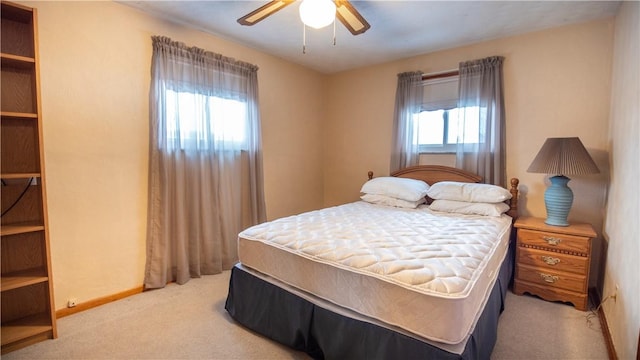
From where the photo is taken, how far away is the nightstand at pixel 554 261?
226cm

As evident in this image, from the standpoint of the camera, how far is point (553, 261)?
2363 mm

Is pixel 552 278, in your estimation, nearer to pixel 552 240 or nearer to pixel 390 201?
pixel 552 240

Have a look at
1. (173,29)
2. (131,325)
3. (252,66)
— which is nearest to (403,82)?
(252,66)

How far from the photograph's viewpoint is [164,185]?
2.59 m

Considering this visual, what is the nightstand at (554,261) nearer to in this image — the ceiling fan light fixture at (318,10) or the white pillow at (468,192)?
the white pillow at (468,192)

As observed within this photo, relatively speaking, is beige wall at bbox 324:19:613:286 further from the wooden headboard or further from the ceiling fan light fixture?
the ceiling fan light fixture

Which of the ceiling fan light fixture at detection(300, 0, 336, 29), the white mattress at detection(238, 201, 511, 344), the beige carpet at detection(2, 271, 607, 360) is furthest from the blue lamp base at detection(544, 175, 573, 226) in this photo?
the ceiling fan light fixture at detection(300, 0, 336, 29)

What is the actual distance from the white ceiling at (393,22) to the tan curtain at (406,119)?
0.33 meters

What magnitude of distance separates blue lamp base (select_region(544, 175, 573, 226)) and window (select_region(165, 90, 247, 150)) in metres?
2.94

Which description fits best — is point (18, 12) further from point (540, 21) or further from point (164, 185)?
point (540, 21)

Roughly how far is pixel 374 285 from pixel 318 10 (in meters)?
1.56

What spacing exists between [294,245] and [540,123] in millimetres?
2661

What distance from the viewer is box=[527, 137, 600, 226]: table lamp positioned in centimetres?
230

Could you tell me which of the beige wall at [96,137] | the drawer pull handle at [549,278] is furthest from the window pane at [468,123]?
the beige wall at [96,137]
